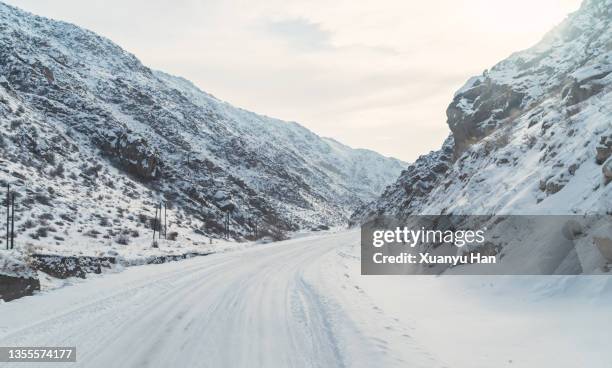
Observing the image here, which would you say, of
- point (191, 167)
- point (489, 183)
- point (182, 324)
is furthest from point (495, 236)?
point (191, 167)

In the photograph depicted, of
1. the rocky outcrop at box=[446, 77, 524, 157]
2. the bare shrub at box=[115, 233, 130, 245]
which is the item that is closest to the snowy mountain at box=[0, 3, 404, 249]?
the bare shrub at box=[115, 233, 130, 245]

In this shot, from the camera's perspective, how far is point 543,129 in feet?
52.9

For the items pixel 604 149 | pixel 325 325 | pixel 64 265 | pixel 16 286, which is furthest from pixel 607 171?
pixel 64 265

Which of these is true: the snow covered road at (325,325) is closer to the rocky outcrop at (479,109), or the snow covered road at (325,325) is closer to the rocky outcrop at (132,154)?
the rocky outcrop at (479,109)

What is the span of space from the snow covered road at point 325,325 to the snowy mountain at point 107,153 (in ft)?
63.2

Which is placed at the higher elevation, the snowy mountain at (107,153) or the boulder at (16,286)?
the snowy mountain at (107,153)

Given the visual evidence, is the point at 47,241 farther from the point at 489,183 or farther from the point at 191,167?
the point at 191,167

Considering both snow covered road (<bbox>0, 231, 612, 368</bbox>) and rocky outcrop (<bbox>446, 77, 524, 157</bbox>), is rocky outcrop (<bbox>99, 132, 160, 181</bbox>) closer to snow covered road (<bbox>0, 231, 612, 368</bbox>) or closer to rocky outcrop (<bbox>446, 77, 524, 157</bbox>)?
rocky outcrop (<bbox>446, 77, 524, 157</bbox>)

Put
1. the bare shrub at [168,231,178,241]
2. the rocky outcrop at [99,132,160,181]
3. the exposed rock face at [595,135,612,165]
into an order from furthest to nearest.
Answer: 1. the rocky outcrop at [99,132,160,181]
2. the bare shrub at [168,231,178,241]
3. the exposed rock face at [595,135,612,165]

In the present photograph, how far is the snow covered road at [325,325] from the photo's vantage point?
634cm

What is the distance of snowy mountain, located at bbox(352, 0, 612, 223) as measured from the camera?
1045 centimetres

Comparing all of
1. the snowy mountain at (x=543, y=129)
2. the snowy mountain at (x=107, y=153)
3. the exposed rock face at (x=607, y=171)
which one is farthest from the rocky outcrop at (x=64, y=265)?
the exposed rock face at (x=607, y=171)

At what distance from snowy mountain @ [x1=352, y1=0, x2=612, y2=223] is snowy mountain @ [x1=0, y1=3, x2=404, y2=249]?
25.2 metres

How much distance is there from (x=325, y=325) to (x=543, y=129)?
12668 millimetres
